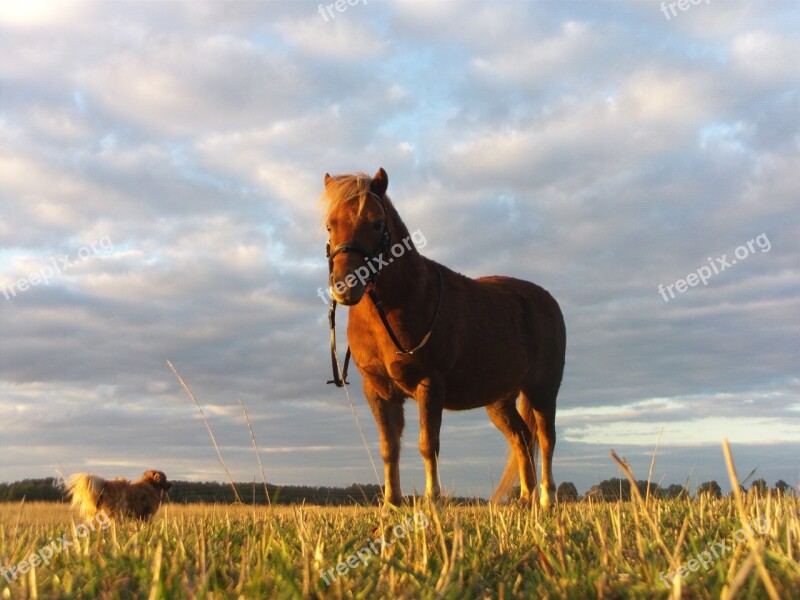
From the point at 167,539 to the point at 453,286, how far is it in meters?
5.06

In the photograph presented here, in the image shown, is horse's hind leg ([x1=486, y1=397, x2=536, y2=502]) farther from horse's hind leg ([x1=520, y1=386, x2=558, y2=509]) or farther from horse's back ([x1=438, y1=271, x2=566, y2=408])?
horse's back ([x1=438, y1=271, x2=566, y2=408])

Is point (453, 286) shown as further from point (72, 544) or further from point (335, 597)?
point (335, 597)

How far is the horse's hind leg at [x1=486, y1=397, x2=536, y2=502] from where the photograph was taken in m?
9.54

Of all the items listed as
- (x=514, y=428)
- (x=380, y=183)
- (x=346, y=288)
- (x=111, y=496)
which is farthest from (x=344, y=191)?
(x=111, y=496)

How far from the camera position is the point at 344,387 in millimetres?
7707

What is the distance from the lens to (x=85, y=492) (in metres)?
9.60

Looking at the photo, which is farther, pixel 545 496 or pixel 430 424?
pixel 545 496

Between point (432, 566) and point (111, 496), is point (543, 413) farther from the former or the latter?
point (432, 566)

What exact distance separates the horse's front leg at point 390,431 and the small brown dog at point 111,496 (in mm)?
3841

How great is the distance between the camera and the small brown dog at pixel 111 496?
9609 millimetres

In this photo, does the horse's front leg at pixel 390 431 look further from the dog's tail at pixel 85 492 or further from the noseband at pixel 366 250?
the dog's tail at pixel 85 492

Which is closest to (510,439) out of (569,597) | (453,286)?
(453,286)
